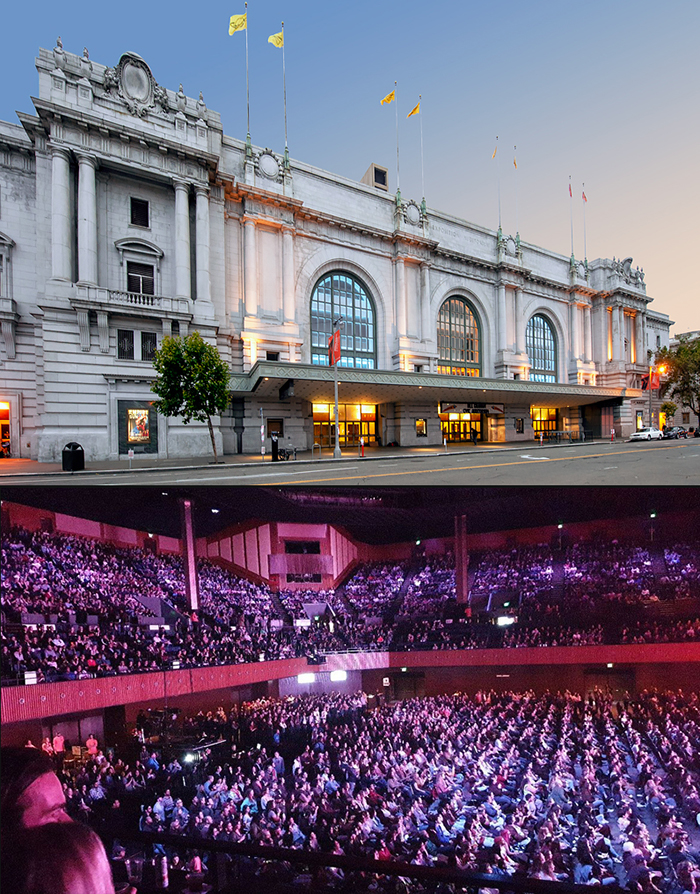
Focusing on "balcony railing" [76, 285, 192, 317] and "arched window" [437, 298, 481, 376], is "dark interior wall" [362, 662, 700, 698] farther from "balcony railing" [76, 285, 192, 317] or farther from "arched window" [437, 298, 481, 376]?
"arched window" [437, 298, 481, 376]

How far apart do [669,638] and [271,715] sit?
13.5 ft

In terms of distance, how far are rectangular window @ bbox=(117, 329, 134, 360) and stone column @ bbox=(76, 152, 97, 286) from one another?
3.05m

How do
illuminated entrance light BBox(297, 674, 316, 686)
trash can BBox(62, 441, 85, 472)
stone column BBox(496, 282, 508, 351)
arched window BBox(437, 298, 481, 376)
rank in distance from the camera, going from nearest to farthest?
1. illuminated entrance light BBox(297, 674, 316, 686)
2. trash can BBox(62, 441, 85, 472)
3. arched window BBox(437, 298, 481, 376)
4. stone column BBox(496, 282, 508, 351)

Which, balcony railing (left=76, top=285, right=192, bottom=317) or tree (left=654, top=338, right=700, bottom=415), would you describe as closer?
balcony railing (left=76, top=285, right=192, bottom=317)

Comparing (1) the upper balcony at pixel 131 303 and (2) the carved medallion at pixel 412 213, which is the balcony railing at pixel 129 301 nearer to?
(1) the upper balcony at pixel 131 303

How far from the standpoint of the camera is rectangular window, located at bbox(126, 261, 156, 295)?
1057 inches

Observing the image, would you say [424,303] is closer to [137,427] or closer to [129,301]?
[129,301]

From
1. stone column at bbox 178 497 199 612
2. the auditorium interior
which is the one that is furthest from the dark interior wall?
stone column at bbox 178 497 199 612

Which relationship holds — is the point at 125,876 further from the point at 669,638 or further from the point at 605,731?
the point at 669,638

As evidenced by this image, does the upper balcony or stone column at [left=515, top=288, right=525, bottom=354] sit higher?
stone column at [left=515, top=288, right=525, bottom=354]

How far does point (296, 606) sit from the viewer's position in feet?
14.6

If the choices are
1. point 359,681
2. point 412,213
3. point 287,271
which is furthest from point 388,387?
point 359,681

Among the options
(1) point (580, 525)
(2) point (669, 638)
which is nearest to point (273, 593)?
(1) point (580, 525)

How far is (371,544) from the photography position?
4590 millimetres
